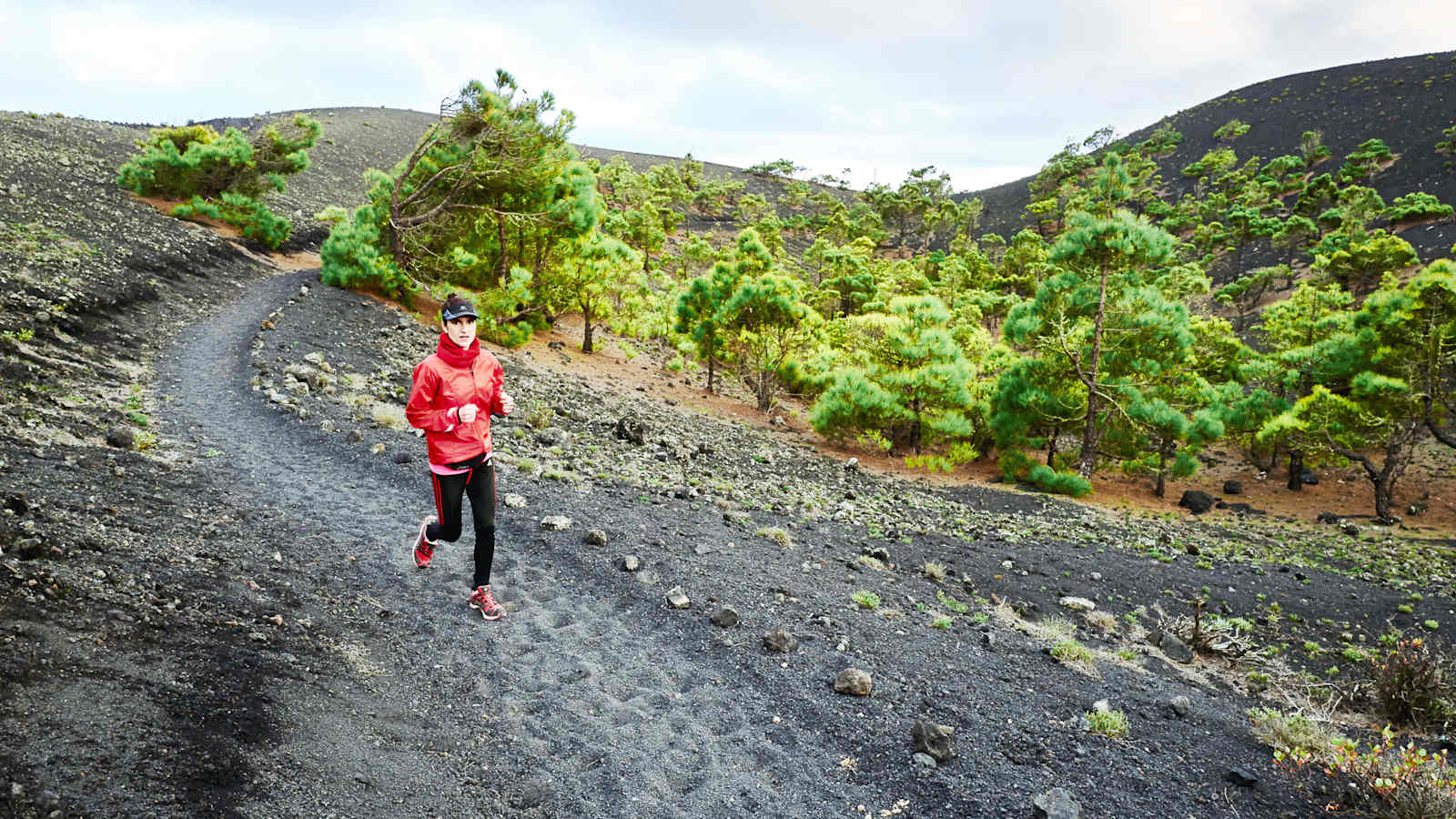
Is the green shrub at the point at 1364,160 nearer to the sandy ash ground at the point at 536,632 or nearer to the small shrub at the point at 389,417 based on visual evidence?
the sandy ash ground at the point at 536,632

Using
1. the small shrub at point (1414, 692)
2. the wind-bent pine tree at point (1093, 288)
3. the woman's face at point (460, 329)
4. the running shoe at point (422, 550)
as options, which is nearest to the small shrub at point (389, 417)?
the running shoe at point (422, 550)

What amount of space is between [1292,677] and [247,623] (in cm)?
934

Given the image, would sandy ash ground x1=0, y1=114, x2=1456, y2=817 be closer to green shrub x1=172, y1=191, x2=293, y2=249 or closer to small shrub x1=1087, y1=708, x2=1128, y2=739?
small shrub x1=1087, y1=708, x2=1128, y2=739

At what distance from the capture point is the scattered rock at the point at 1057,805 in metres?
3.49

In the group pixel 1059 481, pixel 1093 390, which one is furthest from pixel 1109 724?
pixel 1093 390

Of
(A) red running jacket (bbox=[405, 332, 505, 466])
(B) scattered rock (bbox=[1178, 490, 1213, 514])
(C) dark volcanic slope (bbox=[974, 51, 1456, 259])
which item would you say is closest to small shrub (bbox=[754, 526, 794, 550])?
(A) red running jacket (bbox=[405, 332, 505, 466])

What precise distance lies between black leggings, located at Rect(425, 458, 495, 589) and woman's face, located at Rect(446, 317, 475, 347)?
844mm

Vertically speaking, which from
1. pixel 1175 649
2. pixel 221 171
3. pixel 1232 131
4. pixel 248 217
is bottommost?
pixel 1175 649

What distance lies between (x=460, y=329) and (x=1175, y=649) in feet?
24.4

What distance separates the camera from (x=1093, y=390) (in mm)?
16719

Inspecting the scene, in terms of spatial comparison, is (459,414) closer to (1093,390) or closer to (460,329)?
(460,329)

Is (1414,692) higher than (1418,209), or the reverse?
(1418,209)

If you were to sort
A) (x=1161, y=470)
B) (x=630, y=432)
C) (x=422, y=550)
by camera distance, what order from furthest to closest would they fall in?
(x=1161, y=470) → (x=630, y=432) → (x=422, y=550)

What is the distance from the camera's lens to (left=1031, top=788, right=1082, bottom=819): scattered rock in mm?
3490
